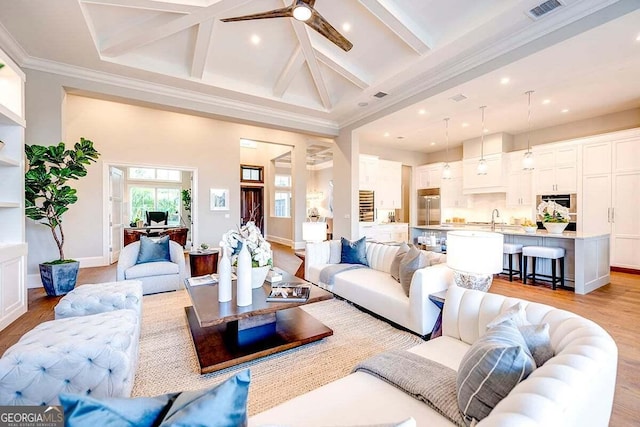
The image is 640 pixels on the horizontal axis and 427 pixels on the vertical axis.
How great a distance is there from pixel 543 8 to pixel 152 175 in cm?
1009

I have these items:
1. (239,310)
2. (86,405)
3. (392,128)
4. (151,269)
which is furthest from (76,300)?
(392,128)

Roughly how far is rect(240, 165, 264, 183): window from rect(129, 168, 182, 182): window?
7.01 feet

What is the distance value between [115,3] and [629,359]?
606 cm

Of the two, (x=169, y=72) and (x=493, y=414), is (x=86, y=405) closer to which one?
(x=493, y=414)

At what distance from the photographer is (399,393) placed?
1.30m

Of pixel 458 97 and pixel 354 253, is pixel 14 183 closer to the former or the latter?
pixel 354 253

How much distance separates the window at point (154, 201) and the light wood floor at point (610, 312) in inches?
160

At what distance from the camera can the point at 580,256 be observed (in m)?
4.02

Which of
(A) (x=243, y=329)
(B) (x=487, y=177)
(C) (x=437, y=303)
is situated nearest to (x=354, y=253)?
(C) (x=437, y=303)

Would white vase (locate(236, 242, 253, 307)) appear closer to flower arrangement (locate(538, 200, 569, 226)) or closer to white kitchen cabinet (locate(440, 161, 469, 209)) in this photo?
flower arrangement (locate(538, 200, 569, 226))

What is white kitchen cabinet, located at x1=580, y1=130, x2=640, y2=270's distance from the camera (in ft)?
17.1

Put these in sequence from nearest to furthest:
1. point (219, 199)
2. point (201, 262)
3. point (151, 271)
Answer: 1. point (151, 271)
2. point (201, 262)
3. point (219, 199)

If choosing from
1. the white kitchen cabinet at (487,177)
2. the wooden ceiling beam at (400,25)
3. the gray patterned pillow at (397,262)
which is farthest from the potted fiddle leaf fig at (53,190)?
the white kitchen cabinet at (487,177)

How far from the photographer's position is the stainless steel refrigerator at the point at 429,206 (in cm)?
862
